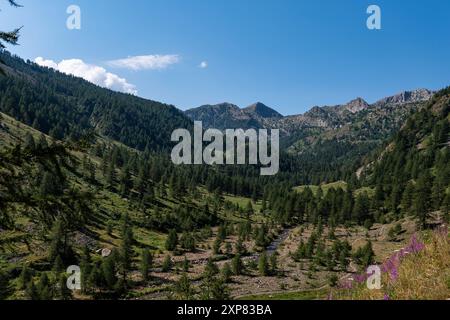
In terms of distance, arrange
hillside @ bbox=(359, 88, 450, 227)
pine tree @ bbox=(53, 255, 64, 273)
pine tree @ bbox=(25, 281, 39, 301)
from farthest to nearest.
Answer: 1. hillside @ bbox=(359, 88, 450, 227)
2. pine tree @ bbox=(53, 255, 64, 273)
3. pine tree @ bbox=(25, 281, 39, 301)

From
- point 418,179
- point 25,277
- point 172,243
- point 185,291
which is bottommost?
point 25,277

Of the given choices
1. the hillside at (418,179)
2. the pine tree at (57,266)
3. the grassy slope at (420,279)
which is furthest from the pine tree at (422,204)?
the grassy slope at (420,279)

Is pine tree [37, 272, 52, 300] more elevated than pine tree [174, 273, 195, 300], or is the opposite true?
pine tree [174, 273, 195, 300]

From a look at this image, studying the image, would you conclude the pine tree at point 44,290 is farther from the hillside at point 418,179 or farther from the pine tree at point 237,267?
the hillside at point 418,179

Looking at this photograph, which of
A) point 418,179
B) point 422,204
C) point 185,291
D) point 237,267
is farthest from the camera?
point 418,179

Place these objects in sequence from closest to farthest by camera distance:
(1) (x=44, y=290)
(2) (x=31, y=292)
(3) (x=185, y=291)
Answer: (3) (x=185, y=291) < (1) (x=44, y=290) < (2) (x=31, y=292)

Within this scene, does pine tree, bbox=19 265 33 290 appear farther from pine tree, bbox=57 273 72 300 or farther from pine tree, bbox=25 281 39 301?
pine tree, bbox=25 281 39 301

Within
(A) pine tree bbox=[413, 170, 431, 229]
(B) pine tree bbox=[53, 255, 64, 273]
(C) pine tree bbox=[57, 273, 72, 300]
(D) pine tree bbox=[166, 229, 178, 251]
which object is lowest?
(C) pine tree bbox=[57, 273, 72, 300]

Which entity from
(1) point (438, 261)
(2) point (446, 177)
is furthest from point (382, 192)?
(1) point (438, 261)

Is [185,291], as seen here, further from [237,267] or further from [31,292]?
[237,267]

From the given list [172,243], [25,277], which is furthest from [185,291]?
[172,243]

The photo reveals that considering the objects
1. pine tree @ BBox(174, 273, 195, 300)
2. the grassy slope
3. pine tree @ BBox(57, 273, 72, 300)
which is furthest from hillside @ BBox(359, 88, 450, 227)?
the grassy slope

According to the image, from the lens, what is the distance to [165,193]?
149875 millimetres
